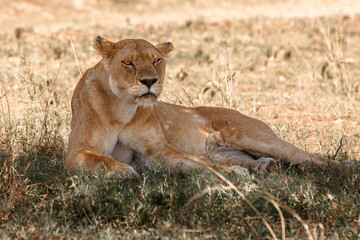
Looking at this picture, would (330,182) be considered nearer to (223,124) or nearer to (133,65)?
(223,124)

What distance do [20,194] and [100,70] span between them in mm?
1380

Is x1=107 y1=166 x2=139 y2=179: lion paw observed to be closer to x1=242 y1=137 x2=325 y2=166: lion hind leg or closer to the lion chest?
the lion chest

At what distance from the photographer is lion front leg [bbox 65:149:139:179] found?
386 cm

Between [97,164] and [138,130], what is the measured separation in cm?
64

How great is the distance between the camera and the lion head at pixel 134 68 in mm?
4035

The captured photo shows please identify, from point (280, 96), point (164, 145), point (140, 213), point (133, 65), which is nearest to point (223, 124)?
point (164, 145)

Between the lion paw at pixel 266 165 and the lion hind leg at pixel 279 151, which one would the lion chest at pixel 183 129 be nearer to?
the lion hind leg at pixel 279 151

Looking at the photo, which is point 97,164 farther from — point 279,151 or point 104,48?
point 279,151

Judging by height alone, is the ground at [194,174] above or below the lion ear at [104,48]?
below

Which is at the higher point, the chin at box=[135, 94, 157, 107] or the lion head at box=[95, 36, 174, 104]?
the lion head at box=[95, 36, 174, 104]

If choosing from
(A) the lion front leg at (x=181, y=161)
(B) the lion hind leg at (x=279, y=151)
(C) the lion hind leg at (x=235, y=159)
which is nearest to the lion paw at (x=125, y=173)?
(A) the lion front leg at (x=181, y=161)

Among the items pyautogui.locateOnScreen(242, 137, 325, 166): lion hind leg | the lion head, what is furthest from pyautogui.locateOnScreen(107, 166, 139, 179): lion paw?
pyautogui.locateOnScreen(242, 137, 325, 166): lion hind leg

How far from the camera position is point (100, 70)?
4.43m

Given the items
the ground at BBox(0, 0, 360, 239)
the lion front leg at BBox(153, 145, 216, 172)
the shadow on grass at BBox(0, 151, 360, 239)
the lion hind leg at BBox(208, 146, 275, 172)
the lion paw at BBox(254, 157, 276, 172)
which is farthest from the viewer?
the lion hind leg at BBox(208, 146, 275, 172)
